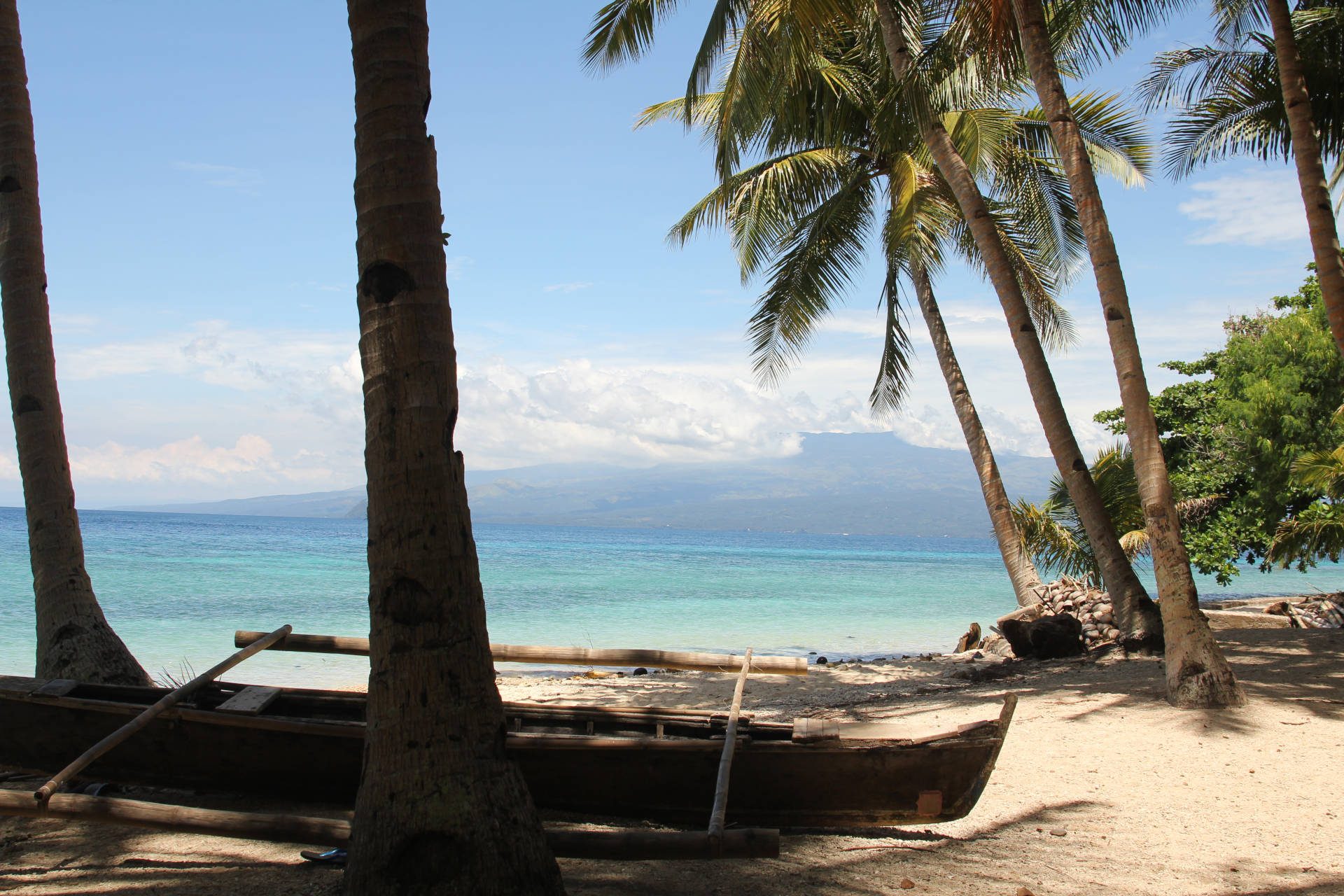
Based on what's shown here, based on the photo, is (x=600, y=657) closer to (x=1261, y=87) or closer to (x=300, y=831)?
(x=300, y=831)

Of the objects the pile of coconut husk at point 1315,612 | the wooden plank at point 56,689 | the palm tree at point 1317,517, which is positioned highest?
the palm tree at point 1317,517

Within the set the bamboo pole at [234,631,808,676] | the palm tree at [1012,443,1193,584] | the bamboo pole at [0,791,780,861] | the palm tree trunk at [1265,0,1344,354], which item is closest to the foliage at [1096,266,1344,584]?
the palm tree at [1012,443,1193,584]

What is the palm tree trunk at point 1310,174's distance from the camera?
23.7 feet

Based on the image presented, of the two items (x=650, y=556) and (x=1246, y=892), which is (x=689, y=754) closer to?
(x=1246, y=892)

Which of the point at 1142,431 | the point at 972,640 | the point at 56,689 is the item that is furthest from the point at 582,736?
the point at 972,640

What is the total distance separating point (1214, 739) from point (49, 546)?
755cm

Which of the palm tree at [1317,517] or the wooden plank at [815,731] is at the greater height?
the palm tree at [1317,517]

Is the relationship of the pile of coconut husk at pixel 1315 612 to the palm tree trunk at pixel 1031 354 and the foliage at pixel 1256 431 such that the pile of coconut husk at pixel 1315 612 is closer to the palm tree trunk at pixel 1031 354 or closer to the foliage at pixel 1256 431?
the foliage at pixel 1256 431

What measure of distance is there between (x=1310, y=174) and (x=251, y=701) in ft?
28.4

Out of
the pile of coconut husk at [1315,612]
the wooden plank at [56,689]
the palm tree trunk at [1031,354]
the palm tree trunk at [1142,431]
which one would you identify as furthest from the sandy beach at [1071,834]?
the pile of coconut husk at [1315,612]

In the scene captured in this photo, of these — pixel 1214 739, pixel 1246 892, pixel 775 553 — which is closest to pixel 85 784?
pixel 1246 892

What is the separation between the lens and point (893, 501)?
Result: 627ft

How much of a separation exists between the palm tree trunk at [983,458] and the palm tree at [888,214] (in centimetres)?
1

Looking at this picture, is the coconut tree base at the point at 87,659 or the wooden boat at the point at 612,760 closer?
the wooden boat at the point at 612,760
